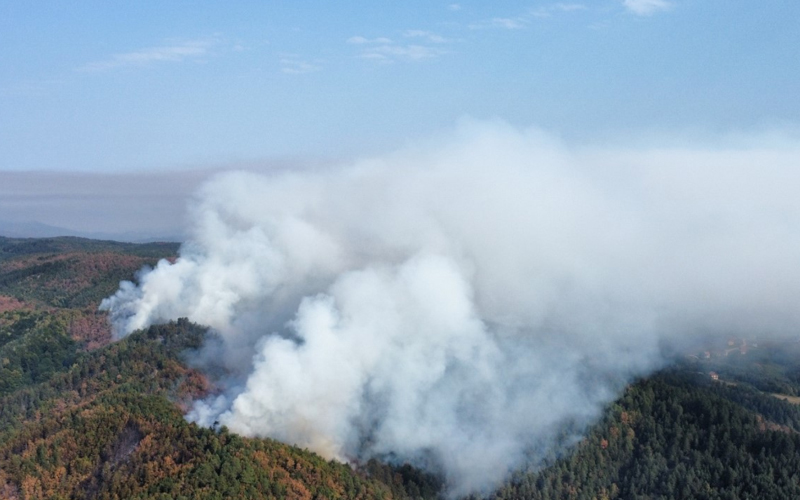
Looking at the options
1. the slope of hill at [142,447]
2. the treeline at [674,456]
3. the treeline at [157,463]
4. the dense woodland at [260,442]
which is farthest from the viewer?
the treeline at [674,456]

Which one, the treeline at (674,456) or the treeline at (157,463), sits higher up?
the treeline at (157,463)

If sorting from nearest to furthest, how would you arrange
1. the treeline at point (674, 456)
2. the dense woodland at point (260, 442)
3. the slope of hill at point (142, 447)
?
1. the slope of hill at point (142, 447)
2. the dense woodland at point (260, 442)
3. the treeline at point (674, 456)

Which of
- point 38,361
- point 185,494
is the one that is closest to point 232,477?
point 185,494

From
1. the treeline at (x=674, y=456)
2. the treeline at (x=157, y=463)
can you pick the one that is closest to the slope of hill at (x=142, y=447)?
the treeline at (x=157, y=463)

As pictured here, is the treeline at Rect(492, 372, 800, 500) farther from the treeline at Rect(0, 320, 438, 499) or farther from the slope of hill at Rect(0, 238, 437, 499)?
the treeline at Rect(0, 320, 438, 499)

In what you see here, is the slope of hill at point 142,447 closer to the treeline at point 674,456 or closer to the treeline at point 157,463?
the treeline at point 157,463

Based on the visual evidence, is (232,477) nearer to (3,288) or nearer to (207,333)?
(207,333)

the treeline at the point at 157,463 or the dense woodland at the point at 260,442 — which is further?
the dense woodland at the point at 260,442

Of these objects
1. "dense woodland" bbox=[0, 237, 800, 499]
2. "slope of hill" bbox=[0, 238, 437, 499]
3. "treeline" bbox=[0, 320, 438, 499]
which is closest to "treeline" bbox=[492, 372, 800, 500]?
"dense woodland" bbox=[0, 237, 800, 499]
